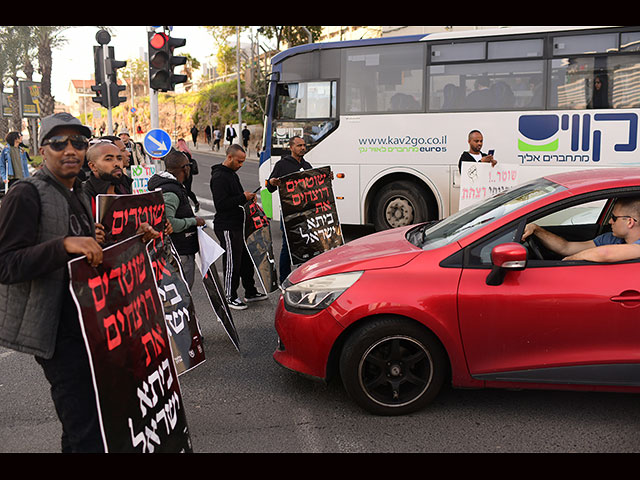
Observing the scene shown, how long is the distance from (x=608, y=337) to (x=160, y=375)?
100 inches

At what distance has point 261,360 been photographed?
508cm

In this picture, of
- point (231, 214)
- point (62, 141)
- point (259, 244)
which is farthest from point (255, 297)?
point (62, 141)

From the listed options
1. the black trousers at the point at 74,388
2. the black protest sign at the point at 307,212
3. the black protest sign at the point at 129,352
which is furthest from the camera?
the black protest sign at the point at 307,212

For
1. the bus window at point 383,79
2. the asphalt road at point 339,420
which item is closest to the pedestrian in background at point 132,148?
the bus window at point 383,79

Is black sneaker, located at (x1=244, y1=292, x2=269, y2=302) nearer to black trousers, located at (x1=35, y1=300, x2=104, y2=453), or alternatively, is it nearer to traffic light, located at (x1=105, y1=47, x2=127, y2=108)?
black trousers, located at (x1=35, y1=300, x2=104, y2=453)

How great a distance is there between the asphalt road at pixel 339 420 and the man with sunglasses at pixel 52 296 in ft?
3.63

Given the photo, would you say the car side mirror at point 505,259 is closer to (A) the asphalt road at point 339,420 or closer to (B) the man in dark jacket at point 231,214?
(A) the asphalt road at point 339,420

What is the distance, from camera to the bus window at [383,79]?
10.4m

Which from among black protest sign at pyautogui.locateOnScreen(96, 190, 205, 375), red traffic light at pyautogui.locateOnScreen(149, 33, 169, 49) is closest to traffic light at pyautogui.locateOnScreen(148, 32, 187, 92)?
red traffic light at pyautogui.locateOnScreen(149, 33, 169, 49)

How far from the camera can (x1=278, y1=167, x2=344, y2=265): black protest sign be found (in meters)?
6.89

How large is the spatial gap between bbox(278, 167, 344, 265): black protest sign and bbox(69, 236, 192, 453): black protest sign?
3.86 metres

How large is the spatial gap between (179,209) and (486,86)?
6.50 metres

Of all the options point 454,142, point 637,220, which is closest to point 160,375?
point 637,220

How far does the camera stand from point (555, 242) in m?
4.19
